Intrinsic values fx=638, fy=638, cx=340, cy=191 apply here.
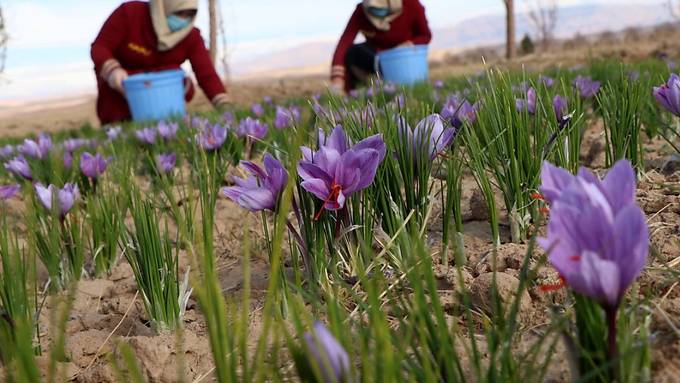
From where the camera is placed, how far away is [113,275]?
1.88 meters

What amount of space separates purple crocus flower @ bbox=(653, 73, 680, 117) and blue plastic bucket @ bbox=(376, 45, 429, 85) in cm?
597

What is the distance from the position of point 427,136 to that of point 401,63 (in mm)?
6280

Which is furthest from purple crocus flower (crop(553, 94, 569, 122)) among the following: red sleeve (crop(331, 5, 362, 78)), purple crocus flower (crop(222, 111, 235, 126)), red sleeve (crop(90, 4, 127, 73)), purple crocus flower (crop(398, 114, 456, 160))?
red sleeve (crop(331, 5, 362, 78))

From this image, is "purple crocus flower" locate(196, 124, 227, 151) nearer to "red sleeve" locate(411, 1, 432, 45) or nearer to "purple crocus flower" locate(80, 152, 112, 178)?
"purple crocus flower" locate(80, 152, 112, 178)

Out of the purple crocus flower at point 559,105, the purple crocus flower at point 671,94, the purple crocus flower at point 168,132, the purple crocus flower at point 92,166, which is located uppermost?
the purple crocus flower at point 671,94

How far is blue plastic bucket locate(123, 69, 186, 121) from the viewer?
6.39 metres

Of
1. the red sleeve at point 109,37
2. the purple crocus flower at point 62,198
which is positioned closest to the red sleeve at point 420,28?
the red sleeve at point 109,37

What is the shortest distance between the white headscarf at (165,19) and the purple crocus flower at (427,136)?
567 cm

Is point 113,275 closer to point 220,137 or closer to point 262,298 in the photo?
point 262,298

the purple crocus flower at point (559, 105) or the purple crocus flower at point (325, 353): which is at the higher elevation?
the purple crocus flower at point (559, 105)

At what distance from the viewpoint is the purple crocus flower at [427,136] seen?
4.42ft

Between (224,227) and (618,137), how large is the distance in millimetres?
1279

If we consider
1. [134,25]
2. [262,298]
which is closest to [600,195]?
[262,298]

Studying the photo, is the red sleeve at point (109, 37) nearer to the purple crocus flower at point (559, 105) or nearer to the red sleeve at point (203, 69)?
the red sleeve at point (203, 69)
